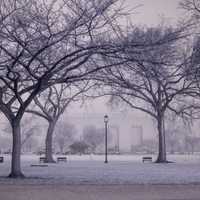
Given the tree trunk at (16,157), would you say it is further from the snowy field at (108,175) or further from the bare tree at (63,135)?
the bare tree at (63,135)

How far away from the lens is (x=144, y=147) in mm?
109375

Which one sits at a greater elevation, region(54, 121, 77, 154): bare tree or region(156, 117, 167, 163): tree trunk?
region(54, 121, 77, 154): bare tree

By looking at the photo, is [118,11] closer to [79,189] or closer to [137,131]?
[79,189]

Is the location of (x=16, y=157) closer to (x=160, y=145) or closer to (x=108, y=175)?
(x=108, y=175)

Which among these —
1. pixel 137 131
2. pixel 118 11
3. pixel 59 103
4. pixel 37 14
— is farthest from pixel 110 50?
pixel 137 131

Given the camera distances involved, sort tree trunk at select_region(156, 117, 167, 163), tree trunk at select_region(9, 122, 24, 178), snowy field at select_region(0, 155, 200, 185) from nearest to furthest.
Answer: snowy field at select_region(0, 155, 200, 185) → tree trunk at select_region(9, 122, 24, 178) → tree trunk at select_region(156, 117, 167, 163)

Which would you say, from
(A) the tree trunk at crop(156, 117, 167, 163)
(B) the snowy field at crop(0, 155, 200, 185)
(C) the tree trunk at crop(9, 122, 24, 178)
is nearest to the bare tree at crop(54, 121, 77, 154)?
(A) the tree trunk at crop(156, 117, 167, 163)

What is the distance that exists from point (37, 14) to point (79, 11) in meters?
1.96

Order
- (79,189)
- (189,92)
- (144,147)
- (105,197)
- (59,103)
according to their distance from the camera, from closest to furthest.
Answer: (105,197) → (79,189) → (189,92) → (59,103) → (144,147)

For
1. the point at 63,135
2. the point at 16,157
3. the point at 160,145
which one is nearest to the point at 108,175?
the point at 16,157

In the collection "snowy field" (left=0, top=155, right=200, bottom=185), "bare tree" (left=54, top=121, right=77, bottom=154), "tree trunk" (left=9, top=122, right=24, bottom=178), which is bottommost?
"snowy field" (left=0, top=155, right=200, bottom=185)

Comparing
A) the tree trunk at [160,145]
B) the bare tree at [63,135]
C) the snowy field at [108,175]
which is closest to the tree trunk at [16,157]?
the snowy field at [108,175]

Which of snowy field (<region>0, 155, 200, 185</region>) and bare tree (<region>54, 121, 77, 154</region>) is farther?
bare tree (<region>54, 121, 77, 154</region>)

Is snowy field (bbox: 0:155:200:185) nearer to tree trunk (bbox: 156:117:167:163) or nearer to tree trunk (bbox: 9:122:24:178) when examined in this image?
tree trunk (bbox: 9:122:24:178)
